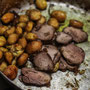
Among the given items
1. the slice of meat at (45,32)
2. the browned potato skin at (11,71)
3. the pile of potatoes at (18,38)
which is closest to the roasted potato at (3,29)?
the pile of potatoes at (18,38)

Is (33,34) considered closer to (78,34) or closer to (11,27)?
(11,27)

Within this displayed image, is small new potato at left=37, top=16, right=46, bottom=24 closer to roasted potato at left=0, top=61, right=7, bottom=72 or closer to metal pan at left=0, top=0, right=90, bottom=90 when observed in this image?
metal pan at left=0, top=0, right=90, bottom=90

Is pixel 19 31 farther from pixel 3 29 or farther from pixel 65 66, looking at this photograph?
pixel 65 66

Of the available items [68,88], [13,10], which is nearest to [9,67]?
[68,88]

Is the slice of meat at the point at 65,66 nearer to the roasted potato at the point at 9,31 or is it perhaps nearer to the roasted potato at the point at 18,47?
the roasted potato at the point at 18,47

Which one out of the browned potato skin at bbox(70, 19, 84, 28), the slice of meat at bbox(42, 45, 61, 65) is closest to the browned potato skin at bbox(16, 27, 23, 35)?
the slice of meat at bbox(42, 45, 61, 65)

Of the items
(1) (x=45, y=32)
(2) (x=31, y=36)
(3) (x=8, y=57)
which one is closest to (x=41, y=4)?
(1) (x=45, y=32)
